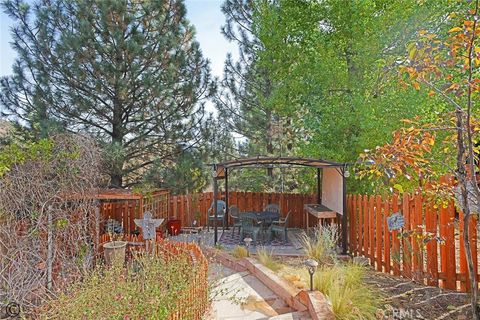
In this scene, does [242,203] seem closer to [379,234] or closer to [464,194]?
[379,234]

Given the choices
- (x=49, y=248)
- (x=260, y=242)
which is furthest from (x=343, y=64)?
(x=49, y=248)

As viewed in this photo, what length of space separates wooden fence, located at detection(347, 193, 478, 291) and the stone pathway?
5.52ft

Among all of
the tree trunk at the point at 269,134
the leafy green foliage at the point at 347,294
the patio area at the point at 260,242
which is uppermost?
the tree trunk at the point at 269,134

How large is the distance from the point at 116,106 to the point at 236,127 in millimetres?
5002

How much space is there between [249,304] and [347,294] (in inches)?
51.1

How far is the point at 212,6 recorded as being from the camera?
13273mm

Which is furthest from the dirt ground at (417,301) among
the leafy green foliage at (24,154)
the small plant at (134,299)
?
the leafy green foliage at (24,154)

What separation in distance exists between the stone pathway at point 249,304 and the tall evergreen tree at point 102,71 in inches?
255

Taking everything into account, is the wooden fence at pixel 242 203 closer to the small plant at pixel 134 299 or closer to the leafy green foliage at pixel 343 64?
the leafy green foliage at pixel 343 64

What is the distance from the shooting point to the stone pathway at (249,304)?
3973mm

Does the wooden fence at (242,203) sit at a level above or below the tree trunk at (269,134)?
below

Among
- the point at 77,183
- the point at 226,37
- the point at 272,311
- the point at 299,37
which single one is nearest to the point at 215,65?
the point at 226,37

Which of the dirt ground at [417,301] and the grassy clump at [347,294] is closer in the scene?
the grassy clump at [347,294]
